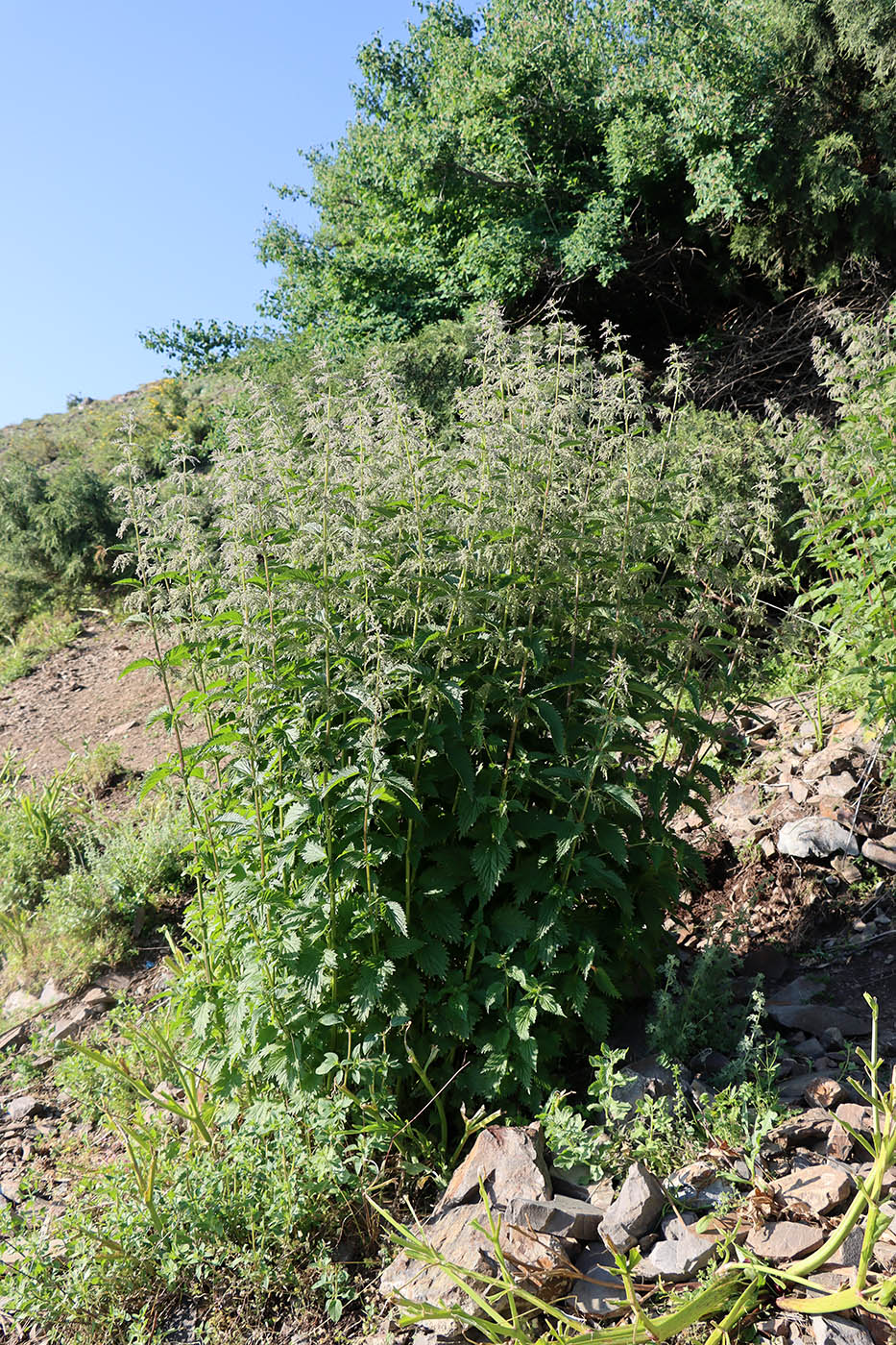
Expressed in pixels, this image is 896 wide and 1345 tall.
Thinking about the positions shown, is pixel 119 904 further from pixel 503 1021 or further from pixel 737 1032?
pixel 737 1032

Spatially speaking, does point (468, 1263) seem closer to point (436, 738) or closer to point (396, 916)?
point (396, 916)

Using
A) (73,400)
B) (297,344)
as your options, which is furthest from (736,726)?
(73,400)

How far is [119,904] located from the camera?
201 inches

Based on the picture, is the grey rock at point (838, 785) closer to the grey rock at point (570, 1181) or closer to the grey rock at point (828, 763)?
the grey rock at point (828, 763)

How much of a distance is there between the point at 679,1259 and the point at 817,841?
2266 millimetres

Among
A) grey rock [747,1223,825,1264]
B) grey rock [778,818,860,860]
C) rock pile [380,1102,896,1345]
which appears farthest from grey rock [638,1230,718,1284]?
grey rock [778,818,860,860]

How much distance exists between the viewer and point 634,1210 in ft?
7.87

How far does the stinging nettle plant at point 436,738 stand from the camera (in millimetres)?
2717

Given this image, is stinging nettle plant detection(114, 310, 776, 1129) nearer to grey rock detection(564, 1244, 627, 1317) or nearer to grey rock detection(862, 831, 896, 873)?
grey rock detection(564, 1244, 627, 1317)

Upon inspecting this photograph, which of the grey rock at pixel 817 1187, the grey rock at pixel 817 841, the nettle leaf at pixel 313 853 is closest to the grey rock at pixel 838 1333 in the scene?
the grey rock at pixel 817 1187

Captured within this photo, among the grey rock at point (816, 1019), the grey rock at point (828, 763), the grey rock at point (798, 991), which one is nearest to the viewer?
the grey rock at point (816, 1019)

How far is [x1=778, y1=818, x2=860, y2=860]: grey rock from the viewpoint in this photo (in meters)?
4.17

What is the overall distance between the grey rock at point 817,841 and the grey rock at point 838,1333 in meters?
2.26

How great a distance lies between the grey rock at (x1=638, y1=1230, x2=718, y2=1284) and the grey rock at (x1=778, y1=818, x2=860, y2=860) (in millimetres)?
2134
